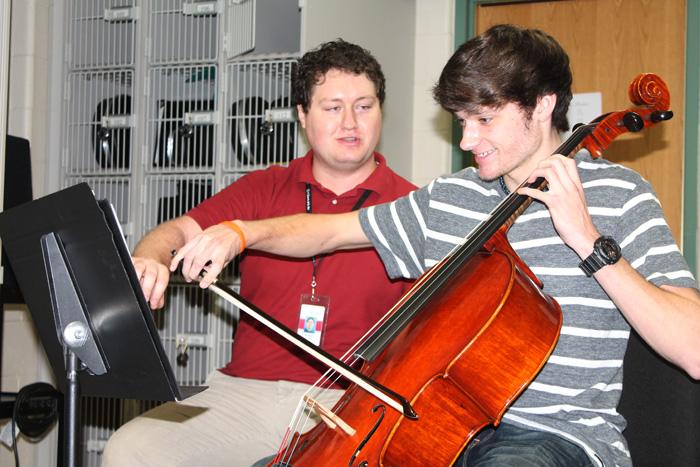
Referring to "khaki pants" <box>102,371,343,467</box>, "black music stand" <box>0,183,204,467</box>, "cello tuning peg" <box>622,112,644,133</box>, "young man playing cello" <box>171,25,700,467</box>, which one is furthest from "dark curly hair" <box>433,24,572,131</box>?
"khaki pants" <box>102,371,343,467</box>

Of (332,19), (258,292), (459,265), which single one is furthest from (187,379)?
(459,265)

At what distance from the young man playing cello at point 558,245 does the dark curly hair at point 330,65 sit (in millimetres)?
704

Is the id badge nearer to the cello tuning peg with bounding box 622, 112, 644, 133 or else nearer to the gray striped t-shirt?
the gray striped t-shirt

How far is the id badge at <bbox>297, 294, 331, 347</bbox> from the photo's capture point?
Result: 2145mm

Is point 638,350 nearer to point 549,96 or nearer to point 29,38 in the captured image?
point 549,96

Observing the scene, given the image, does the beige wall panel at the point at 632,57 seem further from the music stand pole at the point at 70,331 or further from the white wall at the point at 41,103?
the music stand pole at the point at 70,331

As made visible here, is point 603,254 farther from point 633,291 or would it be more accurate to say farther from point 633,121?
point 633,121

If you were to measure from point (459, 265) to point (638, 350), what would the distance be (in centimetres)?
42

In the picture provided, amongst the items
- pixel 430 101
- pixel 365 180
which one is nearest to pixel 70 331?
pixel 365 180

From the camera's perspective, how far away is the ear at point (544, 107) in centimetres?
170

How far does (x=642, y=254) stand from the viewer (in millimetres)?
1502

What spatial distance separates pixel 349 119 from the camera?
2.37 meters

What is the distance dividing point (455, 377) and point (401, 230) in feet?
1.82

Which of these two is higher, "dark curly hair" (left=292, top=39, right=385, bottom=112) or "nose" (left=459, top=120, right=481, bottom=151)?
"dark curly hair" (left=292, top=39, right=385, bottom=112)
